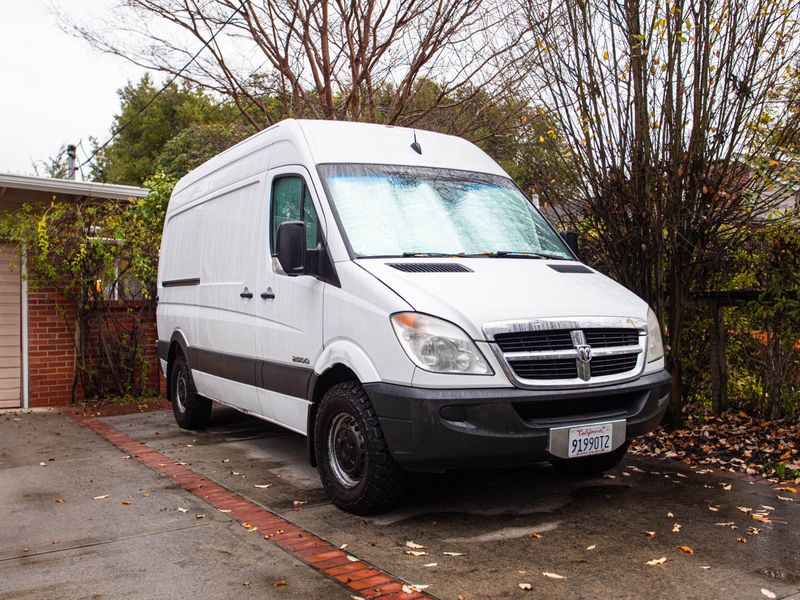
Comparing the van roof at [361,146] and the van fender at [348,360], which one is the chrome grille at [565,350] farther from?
the van roof at [361,146]

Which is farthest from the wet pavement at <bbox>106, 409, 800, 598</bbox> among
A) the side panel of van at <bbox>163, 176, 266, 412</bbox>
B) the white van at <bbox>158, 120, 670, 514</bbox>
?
the side panel of van at <bbox>163, 176, 266, 412</bbox>

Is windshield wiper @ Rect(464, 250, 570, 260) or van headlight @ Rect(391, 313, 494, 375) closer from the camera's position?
van headlight @ Rect(391, 313, 494, 375)

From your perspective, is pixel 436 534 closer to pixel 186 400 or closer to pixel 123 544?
pixel 123 544

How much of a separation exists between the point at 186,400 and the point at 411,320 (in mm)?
4468

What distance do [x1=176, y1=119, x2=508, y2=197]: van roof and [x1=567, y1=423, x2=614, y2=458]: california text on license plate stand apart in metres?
2.35

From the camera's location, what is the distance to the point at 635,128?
6.65 m

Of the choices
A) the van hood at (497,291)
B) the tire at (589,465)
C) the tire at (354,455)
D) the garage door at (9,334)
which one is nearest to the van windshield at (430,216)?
the van hood at (497,291)

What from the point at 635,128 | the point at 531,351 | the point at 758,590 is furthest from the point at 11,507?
the point at 635,128

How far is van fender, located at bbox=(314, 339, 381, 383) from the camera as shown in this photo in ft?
14.9

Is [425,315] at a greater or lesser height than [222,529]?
greater

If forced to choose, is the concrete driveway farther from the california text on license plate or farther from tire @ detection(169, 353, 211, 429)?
tire @ detection(169, 353, 211, 429)

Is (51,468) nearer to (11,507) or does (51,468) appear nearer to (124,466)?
(124,466)

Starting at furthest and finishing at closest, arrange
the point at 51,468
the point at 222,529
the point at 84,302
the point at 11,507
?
the point at 84,302 → the point at 51,468 → the point at 11,507 → the point at 222,529

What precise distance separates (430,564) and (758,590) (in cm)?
156
